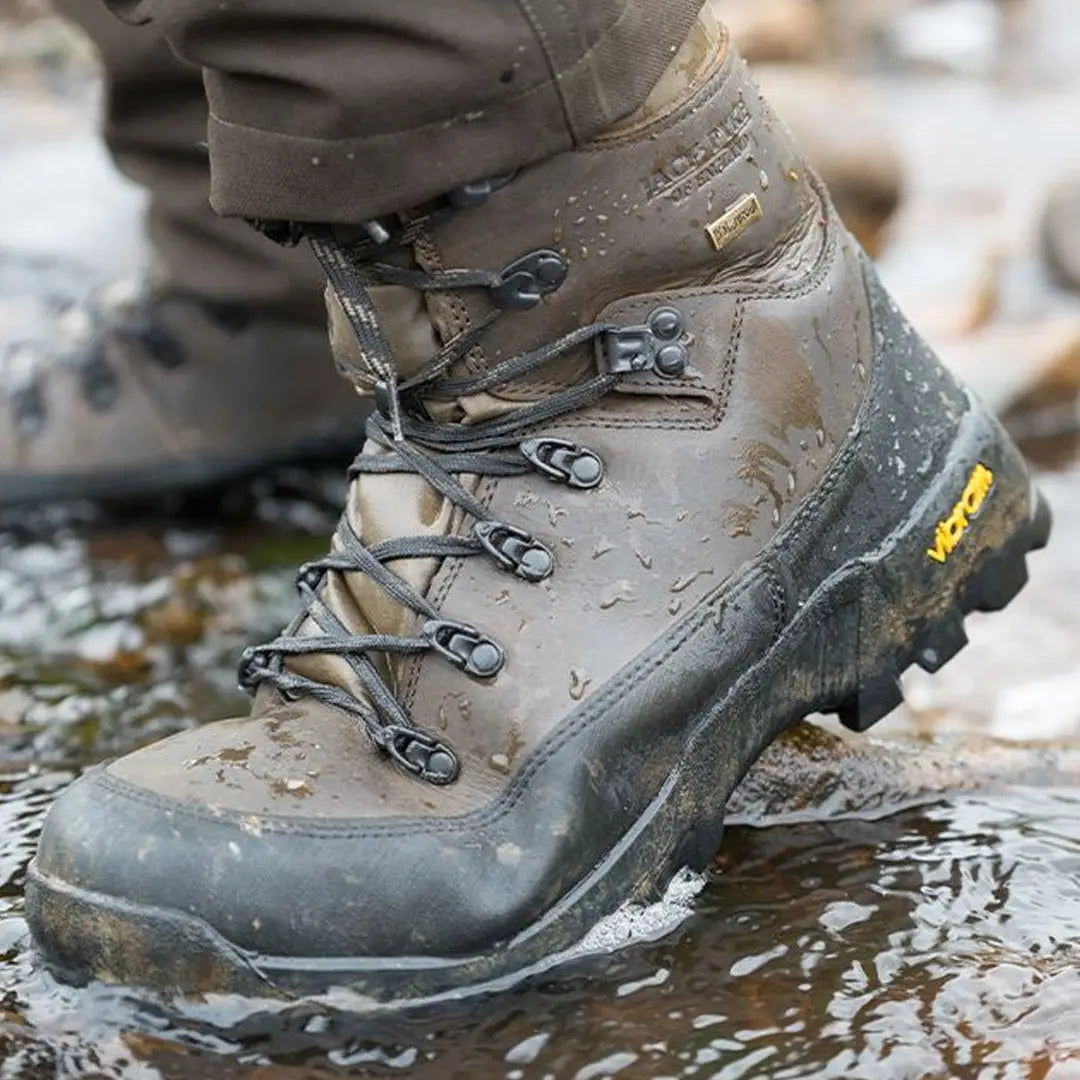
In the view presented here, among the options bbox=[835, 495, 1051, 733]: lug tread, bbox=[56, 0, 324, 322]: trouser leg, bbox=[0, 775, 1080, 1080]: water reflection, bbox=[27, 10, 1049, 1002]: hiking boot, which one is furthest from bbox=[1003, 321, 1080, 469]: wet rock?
bbox=[0, 775, 1080, 1080]: water reflection

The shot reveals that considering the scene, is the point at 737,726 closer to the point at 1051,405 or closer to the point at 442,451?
the point at 442,451

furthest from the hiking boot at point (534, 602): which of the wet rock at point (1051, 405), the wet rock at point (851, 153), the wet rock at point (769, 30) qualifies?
the wet rock at point (769, 30)

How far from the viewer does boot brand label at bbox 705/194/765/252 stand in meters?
1.74

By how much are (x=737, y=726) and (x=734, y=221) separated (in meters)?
0.50

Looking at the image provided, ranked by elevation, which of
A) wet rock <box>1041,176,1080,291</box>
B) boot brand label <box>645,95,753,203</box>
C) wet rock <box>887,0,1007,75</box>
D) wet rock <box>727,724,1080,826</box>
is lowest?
wet rock <box>887,0,1007,75</box>

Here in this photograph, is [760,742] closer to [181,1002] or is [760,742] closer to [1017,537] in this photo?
[1017,537]

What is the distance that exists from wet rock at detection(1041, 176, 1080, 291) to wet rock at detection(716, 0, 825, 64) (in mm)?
3128

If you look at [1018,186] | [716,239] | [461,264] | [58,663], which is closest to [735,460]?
[716,239]

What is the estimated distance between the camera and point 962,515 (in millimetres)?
1960

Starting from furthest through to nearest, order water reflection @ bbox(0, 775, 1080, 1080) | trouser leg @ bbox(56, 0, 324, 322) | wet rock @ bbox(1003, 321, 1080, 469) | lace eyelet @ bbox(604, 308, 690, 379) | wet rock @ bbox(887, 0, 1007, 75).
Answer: wet rock @ bbox(887, 0, 1007, 75) → wet rock @ bbox(1003, 321, 1080, 469) → trouser leg @ bbox(56, 0, 324, 322) → lace eyelet @ bbox(604, 308, 690, 379) → water reflection @ bbox(0, 775, 1080, 1080)

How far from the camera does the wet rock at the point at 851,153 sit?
591 cm

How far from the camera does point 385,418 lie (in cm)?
178

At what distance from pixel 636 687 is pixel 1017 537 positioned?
63 centimetres

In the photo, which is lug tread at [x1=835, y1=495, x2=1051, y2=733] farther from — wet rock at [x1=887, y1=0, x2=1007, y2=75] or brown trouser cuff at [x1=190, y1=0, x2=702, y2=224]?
wet rock at [x1=887, y1=0, x2=1007, y2=75]
